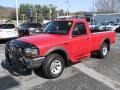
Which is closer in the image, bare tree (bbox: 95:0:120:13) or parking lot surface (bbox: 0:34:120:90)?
parking lot surface (bbox: 0:34:120:90)

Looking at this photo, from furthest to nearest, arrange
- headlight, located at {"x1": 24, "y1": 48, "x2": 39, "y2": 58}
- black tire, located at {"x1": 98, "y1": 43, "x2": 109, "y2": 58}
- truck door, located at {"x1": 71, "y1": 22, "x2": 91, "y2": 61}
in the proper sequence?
1. black tire, located at {"x1": 98, "y1": 43, "x2": 109, "y2": 58}
2. truck door, located at {"x1": 71, "y1": 22, "x2": 91, "y2": 61}
3. headlight, located at {"x1": 24, "y1": 48, "x2": 39, "y2": 58}

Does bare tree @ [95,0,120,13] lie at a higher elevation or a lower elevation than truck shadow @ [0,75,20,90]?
higher

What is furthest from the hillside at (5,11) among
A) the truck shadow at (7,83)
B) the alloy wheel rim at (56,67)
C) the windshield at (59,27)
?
the alloy wheel rim at (56,67)

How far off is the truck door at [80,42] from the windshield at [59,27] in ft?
0.87

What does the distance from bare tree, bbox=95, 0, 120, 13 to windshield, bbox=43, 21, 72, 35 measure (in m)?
65.4

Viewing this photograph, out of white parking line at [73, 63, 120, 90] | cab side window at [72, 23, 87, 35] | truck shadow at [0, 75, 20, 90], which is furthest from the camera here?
cab side window at [72, 23, 87, 35]

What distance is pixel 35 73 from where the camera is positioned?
7.79m

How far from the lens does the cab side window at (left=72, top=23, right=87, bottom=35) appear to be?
26.8 feet

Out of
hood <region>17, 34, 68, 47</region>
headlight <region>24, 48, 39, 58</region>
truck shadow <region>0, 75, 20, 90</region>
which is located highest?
hood <region>17, 34, 68, 47</region>

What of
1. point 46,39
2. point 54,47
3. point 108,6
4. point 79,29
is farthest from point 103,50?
point 108,6

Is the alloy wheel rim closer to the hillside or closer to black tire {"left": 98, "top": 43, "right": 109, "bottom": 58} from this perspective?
black tire {"left": 98, "top": 43, "right": 109, "bottom": 58}

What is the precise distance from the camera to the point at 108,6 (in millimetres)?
75188

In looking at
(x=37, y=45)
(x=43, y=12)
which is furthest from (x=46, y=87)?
(x=43, y=12)

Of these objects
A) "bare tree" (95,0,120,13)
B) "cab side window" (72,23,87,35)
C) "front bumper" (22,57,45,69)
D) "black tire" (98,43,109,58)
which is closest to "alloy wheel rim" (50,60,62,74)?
"front bumper" (22,57,45,69)
